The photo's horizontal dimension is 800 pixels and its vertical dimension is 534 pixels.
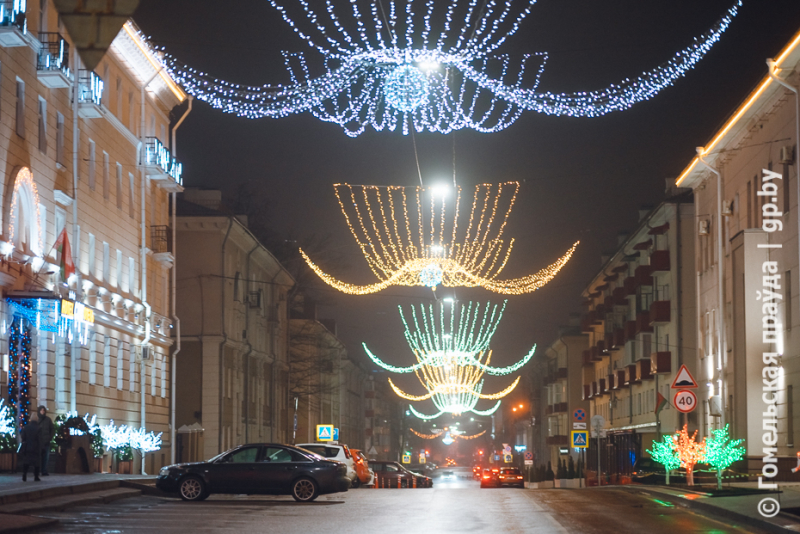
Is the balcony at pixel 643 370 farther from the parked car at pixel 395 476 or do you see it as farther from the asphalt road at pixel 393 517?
the asphalt road at pixel 393 517

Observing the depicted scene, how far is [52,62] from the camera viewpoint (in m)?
28.9

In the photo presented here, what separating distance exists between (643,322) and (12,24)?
36.8 m

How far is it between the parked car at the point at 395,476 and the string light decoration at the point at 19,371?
Result: 16.2 meters

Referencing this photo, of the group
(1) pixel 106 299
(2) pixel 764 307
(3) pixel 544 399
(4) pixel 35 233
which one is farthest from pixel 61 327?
(3) pixel 544 399

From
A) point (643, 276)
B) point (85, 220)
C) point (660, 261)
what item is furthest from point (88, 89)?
point (643, 276)

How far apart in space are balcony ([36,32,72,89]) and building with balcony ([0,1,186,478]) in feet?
0.11

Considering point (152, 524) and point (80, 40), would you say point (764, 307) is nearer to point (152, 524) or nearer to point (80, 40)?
point (152, 524)

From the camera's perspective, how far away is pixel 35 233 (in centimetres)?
2845

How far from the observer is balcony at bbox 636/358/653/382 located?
180ft

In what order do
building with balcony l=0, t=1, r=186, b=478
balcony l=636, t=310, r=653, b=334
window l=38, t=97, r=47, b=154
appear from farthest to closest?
balcony l=636, t=310, r=653, b=334 → window l=38, t=97, r=47, b=154 → building with balcony l=0, t=1, r=186, b=478

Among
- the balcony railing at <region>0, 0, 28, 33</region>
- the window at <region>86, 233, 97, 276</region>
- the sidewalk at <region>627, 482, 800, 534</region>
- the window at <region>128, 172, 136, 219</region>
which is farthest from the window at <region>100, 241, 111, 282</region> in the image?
the sidewalk at <region>627, 482, 800, 534</region>

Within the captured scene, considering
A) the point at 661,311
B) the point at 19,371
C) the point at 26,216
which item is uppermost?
the point at 26,216

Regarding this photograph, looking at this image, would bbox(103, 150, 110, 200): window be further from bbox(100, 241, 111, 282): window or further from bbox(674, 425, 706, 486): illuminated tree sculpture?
bbox(674, 425, 706, 486): illuminated tree sculpture

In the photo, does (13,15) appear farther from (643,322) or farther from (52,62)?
(643,322)
